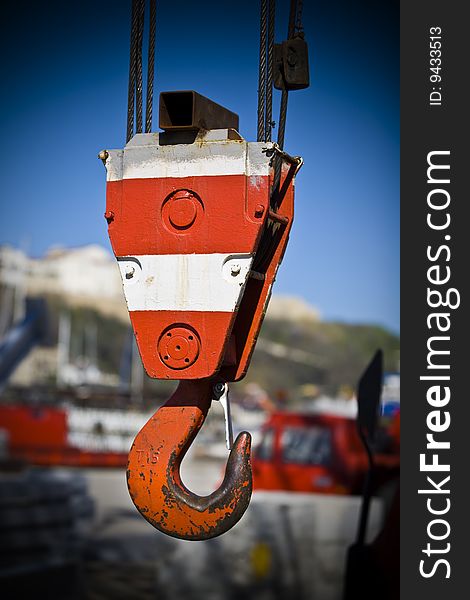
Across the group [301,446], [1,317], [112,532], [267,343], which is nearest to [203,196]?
[301,446]

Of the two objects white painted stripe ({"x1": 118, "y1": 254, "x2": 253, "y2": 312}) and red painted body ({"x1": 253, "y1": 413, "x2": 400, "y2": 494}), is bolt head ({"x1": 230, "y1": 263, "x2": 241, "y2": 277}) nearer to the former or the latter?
white painted stripe ({"x1": 118, "y1": 254, "x2": 253, "y2": 312})

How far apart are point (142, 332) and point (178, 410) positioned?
21cm

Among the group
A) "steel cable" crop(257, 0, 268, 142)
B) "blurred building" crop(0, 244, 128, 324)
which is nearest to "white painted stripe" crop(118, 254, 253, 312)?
"steel cable" crop(257, 0, 268, 142)

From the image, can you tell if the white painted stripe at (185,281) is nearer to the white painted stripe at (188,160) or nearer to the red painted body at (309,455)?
the white painted stripe at (188,160)

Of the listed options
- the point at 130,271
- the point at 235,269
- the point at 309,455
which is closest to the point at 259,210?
the point at 235,269

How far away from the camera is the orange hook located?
236 centimetres

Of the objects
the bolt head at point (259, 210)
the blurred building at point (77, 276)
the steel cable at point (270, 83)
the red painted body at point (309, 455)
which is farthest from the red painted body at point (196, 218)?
the blurred building at point (77, 276)

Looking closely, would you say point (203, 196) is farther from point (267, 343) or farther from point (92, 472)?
point (267, 343)

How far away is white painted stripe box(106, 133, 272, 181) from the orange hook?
0.51m

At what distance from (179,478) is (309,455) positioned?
20.6 feet

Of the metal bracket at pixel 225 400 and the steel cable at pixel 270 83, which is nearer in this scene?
the metal bracket at pixel 225 400

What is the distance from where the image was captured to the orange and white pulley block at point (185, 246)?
2400 millimetres

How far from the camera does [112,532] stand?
988 centimetres

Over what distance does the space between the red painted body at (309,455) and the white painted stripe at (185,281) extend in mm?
5831
